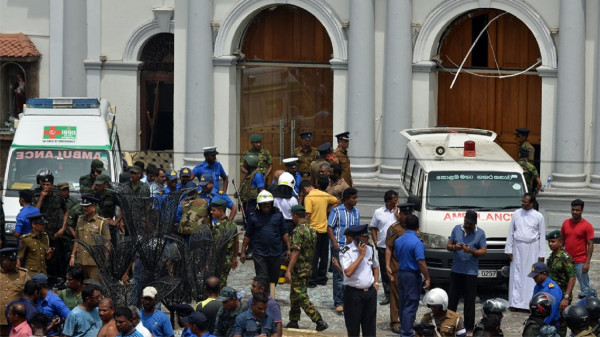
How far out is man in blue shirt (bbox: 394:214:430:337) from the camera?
19109 millimetres

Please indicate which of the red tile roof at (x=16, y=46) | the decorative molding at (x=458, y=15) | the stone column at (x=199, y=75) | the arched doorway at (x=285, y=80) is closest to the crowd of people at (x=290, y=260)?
the stone column at (x=199, y=75)

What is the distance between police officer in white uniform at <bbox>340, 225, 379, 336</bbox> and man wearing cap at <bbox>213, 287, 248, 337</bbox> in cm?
212

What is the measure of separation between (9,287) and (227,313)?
330 cm

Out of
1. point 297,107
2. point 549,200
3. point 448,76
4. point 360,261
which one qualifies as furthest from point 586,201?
point 360,261

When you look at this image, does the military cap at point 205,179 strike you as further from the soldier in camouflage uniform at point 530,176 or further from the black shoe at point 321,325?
the soldier in camouflage uniform at point 530,176

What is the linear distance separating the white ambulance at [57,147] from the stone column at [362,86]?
5.17m

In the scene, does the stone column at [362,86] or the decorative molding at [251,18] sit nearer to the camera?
the stone column at [362,86]

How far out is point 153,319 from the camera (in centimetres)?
1669

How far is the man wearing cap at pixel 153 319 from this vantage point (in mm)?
16625

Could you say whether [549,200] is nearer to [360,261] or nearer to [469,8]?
[469,8]

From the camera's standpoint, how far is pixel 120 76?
31.4 meters

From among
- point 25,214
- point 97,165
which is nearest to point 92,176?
point 97,165

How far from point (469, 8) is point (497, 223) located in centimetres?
680

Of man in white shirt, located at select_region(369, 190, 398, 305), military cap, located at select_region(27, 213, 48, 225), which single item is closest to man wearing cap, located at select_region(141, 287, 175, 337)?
military cap, located at select_region(27, 213, 48, 225)
